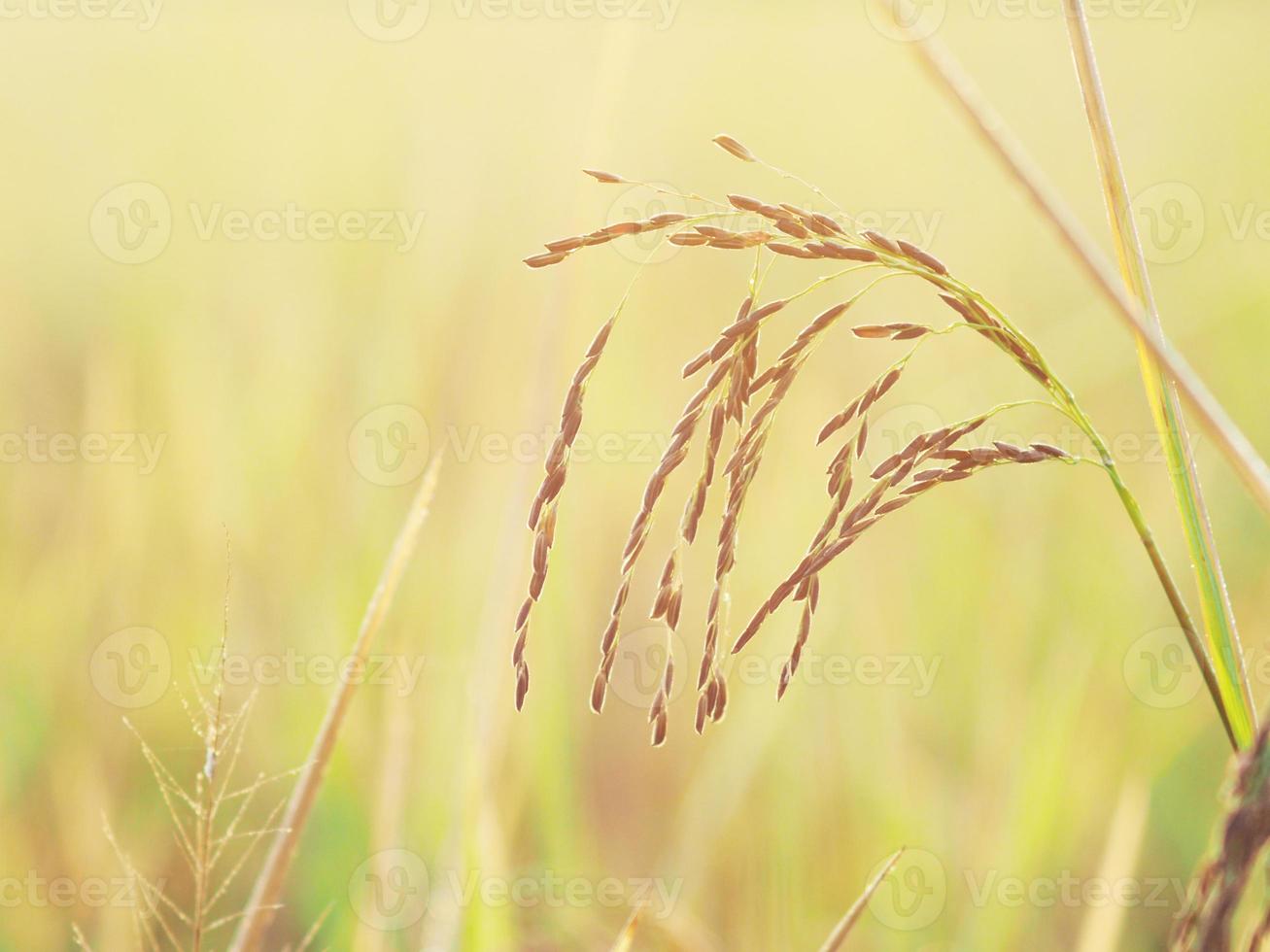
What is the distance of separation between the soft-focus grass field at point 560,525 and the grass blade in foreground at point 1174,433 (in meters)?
0.47

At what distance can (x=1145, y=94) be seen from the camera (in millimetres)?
2803

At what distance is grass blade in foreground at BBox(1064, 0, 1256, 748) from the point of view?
53 centimetres

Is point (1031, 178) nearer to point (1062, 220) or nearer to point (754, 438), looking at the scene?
point (1062, 220)

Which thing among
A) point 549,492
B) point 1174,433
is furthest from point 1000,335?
point 549,492

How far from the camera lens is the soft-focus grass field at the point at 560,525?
1.20 metres

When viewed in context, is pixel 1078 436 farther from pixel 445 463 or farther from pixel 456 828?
pixel 456 828

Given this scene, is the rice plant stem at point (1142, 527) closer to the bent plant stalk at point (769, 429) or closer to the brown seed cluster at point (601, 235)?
the bent plant stalk at point (769, 429)

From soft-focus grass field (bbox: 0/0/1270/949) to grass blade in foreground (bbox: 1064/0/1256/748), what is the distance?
0.47m

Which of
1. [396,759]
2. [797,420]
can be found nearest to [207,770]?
[396,759]

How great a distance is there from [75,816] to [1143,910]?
4.11 ft

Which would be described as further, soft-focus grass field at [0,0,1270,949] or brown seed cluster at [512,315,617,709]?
soft-focus grass field at [0,0,1270,949]

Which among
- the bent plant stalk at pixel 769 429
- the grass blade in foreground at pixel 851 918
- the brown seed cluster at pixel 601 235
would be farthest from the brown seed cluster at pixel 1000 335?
the grass blade in foreground at pixel 851 918

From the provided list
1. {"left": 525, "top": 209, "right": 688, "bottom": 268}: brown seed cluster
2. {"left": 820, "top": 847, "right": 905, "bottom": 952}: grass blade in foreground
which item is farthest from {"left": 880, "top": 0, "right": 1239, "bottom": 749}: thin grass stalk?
{"left": 820, "top": 847, "right": 905, "bottom": 952}: grass blade in foreground

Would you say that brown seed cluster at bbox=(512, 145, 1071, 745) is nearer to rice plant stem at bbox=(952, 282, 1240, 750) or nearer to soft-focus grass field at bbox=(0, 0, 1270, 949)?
rice plant stem at bbox=(952, 282, 1240, 750)
